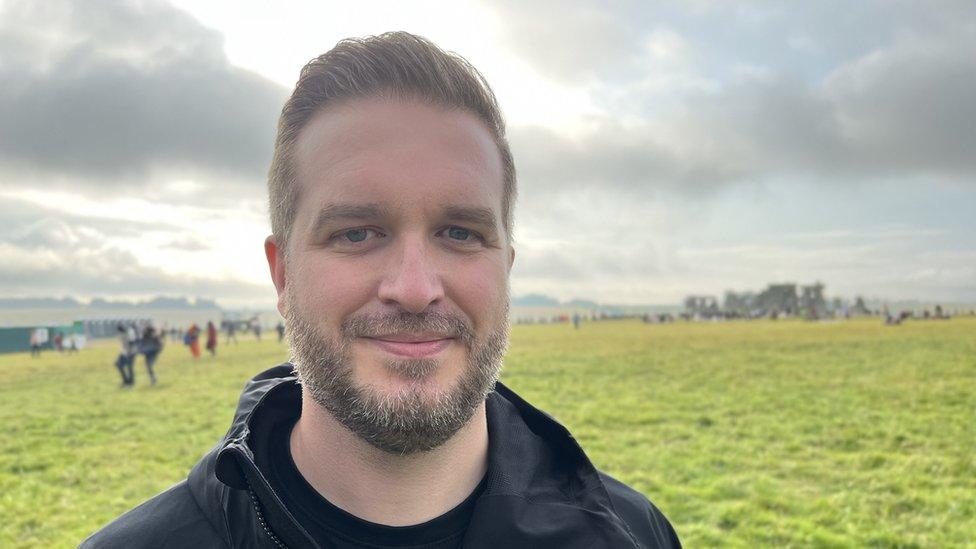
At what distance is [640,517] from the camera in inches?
86.9

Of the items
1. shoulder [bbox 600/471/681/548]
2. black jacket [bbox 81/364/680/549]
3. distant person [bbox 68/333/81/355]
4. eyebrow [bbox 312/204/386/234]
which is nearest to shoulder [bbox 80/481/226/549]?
black jacket [bbox 81/364/680/549]

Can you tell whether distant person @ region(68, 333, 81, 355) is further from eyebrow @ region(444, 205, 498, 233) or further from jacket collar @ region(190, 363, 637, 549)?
eyebrow @ region(444, 205, 498, 233)

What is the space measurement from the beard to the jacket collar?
0.96 ft

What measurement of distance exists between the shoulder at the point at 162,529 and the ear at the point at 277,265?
675 mm

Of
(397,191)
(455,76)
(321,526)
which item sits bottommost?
(321,526)

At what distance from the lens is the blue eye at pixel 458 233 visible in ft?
6.24

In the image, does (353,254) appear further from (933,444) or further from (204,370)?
(204,370)

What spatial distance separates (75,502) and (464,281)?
9548mm

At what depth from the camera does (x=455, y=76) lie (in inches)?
79.7

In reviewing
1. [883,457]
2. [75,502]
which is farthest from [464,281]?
[883,457]

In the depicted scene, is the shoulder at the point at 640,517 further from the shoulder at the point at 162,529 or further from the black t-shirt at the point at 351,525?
the shoulder at the point at 162,529

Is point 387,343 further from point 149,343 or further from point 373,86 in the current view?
point 149,343

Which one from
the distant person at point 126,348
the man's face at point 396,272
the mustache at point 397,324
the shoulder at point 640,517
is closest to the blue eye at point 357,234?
the man's face at point 396,272

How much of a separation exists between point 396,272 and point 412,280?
0.06 m
